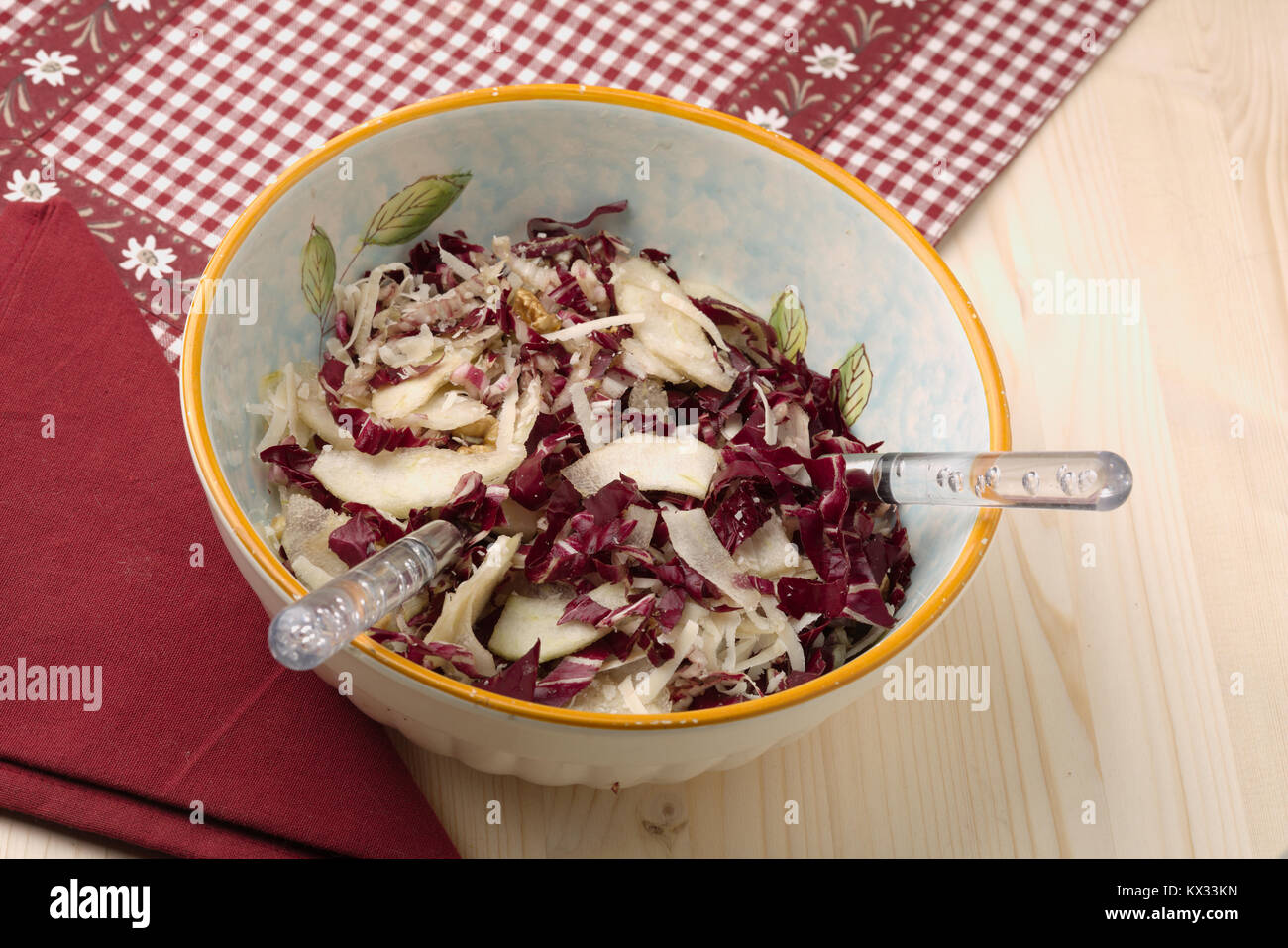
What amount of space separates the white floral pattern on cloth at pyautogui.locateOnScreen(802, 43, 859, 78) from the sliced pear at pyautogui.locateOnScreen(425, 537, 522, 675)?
3.05 ft

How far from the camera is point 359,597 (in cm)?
94

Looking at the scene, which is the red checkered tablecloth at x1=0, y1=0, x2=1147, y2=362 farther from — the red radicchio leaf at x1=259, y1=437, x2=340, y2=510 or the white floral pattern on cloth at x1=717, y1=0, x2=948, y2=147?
the red radicchio leaf at x1=259, y1=437, x2=340, y2=510

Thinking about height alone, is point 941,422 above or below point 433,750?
above

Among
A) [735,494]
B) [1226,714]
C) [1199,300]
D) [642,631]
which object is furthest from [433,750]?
[1199,300]

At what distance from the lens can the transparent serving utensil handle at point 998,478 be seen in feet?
3.12

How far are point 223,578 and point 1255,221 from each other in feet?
4.56

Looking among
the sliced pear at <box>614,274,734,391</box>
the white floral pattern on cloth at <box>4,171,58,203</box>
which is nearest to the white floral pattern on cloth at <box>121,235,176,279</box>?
the white floral pattern on cloth at <box>4,171,58,203</box>

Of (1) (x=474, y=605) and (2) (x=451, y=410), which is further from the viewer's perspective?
(2) (x=451, y=410)

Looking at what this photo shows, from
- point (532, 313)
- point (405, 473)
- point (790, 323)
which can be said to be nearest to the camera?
point (405, 473)

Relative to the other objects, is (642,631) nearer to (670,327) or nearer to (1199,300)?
(670,327)

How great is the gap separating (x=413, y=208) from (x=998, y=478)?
26.9 inches


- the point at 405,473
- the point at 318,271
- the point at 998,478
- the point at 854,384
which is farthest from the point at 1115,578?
the point at 318,271

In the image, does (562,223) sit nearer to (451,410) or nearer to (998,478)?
(451,410)

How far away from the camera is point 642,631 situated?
112 centimetres
